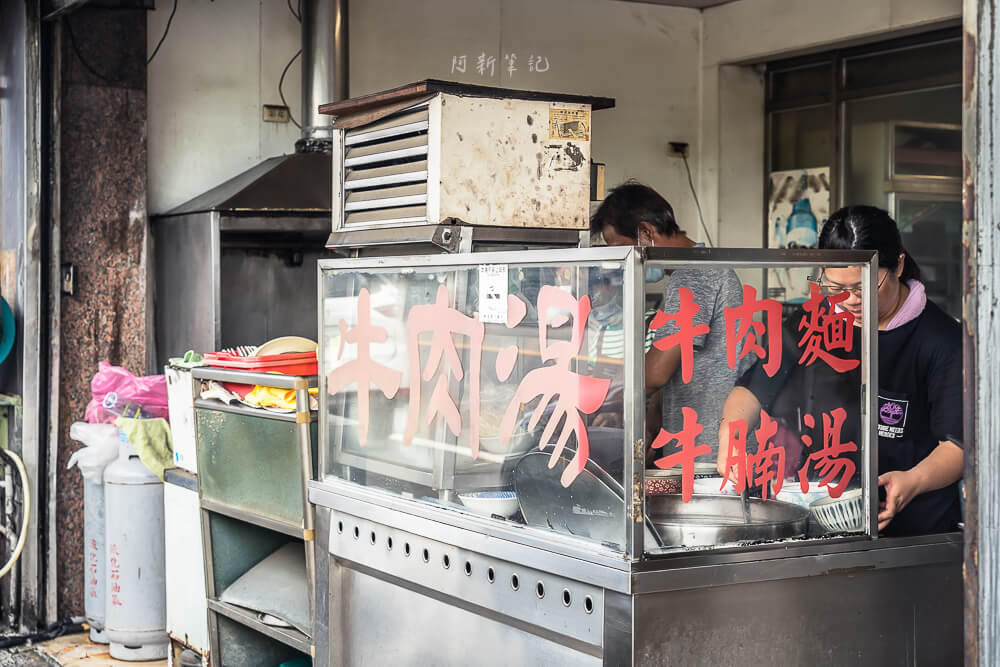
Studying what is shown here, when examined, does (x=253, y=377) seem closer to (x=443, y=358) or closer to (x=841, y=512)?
(x=443, y=358)

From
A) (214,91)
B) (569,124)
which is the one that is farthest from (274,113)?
(569,124)

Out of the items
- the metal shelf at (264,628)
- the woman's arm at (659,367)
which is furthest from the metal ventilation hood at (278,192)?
the woman's arm at (659,367)

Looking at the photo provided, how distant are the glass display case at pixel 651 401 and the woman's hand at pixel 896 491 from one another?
0.14 m

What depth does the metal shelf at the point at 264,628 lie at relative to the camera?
3.49 m

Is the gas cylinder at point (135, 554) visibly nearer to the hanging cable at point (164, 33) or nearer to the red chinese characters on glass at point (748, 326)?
the hanging cable at point (164, 33)

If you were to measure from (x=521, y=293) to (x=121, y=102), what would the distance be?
3.31 metres

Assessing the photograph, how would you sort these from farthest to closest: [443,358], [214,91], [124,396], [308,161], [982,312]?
[214,91]
[308,161]
[124,396]
[443,358]
[982,312]

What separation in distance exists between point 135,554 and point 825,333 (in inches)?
127

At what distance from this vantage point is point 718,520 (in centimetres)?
215

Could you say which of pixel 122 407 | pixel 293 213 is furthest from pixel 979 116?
pixel 122 407

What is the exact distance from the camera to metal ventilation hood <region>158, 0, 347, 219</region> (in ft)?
15.6

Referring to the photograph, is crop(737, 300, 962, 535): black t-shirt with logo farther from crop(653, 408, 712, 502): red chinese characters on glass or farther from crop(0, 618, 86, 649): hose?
crop(0, 618, 86, 649): hose

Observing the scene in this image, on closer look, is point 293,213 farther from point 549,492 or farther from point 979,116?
point 979,116

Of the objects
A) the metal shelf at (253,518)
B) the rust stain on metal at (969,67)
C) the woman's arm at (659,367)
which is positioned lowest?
the metal shelf at (253,518)
